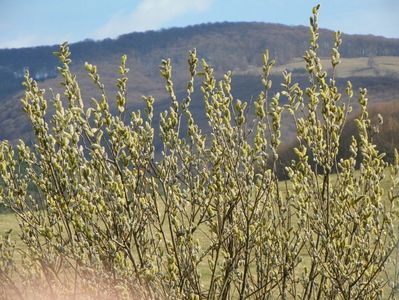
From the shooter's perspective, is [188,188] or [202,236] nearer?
[188,188]

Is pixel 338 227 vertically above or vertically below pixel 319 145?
below

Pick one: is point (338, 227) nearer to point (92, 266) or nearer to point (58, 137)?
point (92, 266)

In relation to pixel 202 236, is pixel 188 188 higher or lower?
higher

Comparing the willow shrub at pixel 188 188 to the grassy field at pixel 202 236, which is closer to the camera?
the willow shrub at pixel 188 188

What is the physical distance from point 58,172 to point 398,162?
226 cm

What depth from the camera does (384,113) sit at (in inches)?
2490

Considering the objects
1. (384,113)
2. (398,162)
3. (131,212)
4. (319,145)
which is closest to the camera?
(131,212)

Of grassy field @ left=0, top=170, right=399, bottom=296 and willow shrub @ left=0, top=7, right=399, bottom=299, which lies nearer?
willow shrub @ left=0, top=7, right=399, bottom=299

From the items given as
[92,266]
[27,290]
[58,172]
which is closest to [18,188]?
[58,172]

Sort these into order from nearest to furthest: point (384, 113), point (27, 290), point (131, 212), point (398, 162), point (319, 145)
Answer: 1. point (131, 212)
2. point (319, 145)
3. point (398, 162)
4. point (27, 290)
5. point (384, 113)

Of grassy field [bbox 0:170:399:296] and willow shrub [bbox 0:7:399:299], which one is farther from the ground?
willow shrub [bbox 0:7:399:299]

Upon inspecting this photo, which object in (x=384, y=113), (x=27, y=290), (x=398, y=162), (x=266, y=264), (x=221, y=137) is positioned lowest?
(x=384, y=113)

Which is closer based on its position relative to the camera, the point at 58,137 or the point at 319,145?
the point at 58,137

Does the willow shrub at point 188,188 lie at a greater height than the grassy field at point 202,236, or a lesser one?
greater
